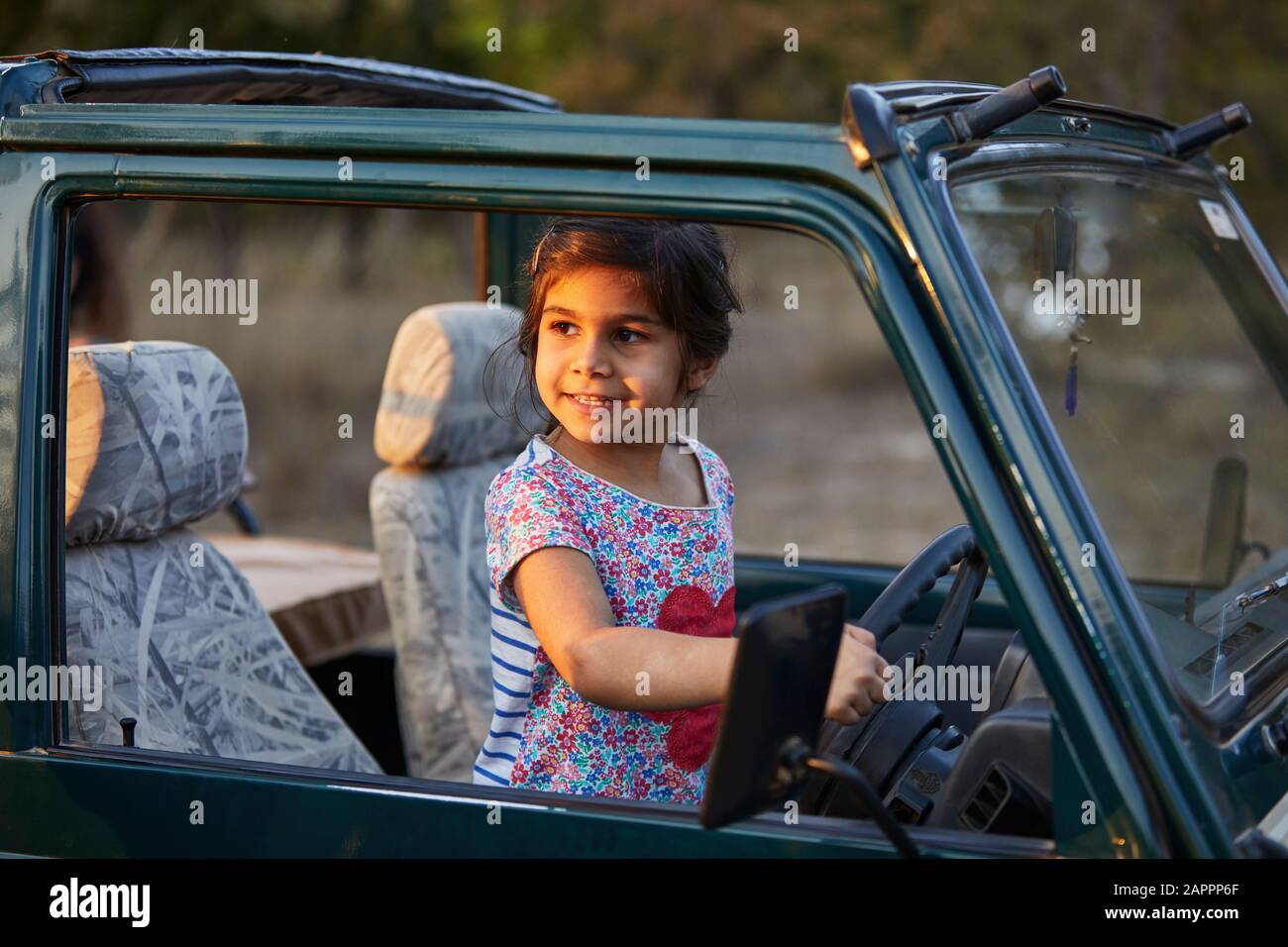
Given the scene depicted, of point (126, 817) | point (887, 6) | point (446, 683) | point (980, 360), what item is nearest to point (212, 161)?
point (126, 817)

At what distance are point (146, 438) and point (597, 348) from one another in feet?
2.28

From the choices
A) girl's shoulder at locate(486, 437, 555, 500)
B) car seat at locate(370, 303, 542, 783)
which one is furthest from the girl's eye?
→ car seat at locate(370, 303, 542, 783)

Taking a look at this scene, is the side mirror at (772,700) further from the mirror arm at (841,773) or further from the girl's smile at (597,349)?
the girl's smile at (597,349)

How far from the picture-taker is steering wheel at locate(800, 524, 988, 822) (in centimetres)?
171

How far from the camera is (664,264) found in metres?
1.78

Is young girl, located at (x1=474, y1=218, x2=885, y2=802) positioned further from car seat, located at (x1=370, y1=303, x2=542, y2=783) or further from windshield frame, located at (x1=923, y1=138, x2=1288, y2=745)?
car seat, located at (x1=370, y1=303, x2=542, y2=783)

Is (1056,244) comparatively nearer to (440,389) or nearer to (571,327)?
(571,327)

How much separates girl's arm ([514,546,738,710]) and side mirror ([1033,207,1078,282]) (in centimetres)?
75

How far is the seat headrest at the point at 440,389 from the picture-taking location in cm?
299

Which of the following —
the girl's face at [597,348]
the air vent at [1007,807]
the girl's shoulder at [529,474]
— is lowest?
the air vent at [1007,807]

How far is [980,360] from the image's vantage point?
1354mm

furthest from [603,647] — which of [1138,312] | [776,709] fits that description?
[1138,312]

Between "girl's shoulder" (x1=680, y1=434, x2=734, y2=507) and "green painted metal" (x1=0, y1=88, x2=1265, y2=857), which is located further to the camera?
"girl's shoulder" (x1=680, y1=434, x2=734, y2=507)

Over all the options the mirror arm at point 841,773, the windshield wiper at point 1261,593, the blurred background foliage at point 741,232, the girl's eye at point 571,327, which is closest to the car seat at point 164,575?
the girl's eye at point 571,327
